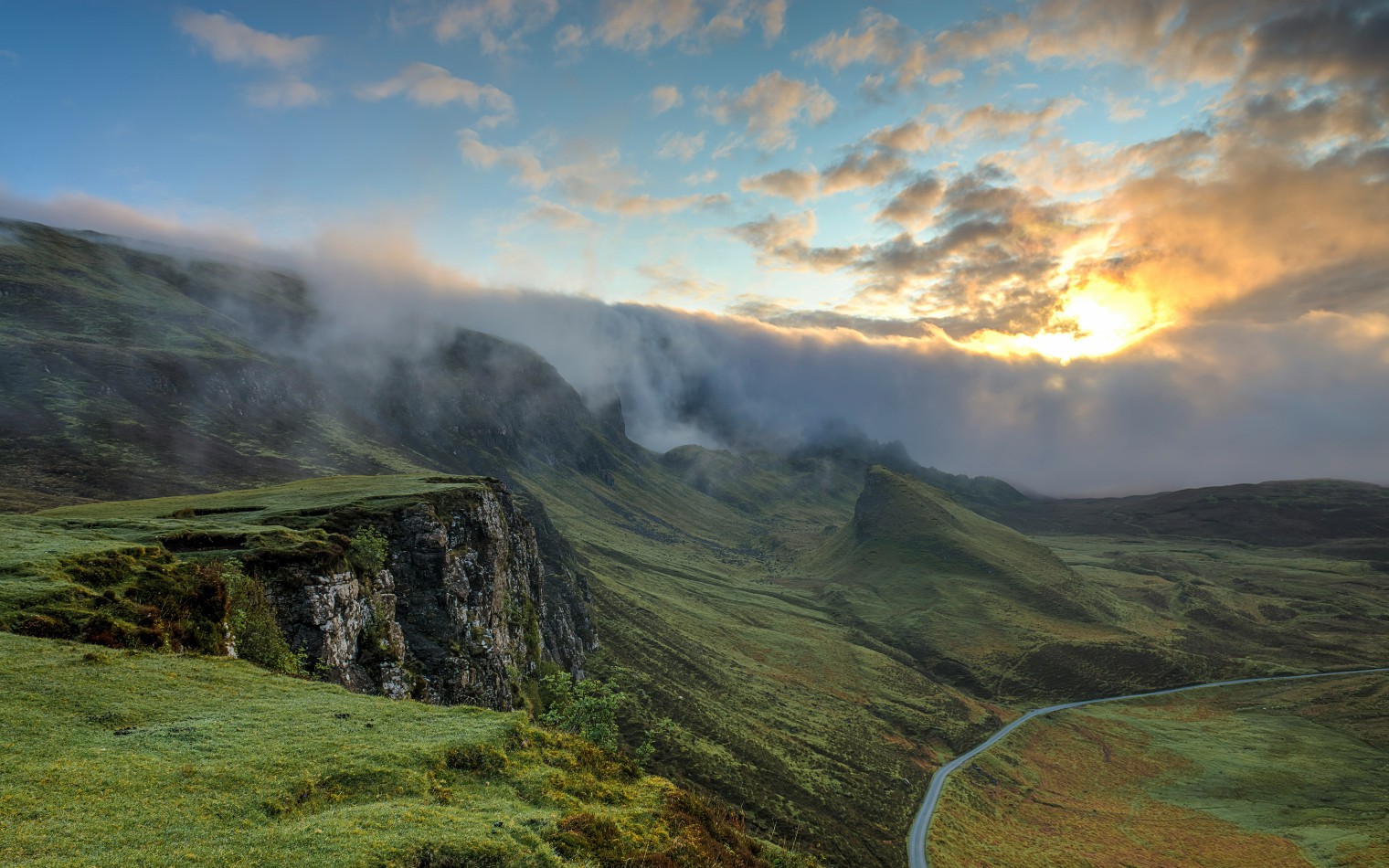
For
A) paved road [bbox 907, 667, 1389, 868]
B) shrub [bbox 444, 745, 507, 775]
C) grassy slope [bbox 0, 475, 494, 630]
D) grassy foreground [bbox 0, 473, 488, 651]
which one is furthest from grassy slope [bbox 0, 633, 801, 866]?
paved road [bbox 907, 667, 1389, 868]

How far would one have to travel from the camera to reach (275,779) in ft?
75.3

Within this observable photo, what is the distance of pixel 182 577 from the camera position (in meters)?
38.4

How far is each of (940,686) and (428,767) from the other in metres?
202

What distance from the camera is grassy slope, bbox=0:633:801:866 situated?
60.5 feet

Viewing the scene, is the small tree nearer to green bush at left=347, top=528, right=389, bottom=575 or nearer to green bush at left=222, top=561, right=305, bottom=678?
green bush at left=347, top=528, right=389, bottom=575

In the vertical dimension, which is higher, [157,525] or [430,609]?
[157,525]

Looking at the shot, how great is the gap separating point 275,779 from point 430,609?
138 feet

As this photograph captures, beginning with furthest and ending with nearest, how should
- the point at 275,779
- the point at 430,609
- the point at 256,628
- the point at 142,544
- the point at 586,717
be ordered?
the point at 586,717 < the point at 430,609 < the point at 142,544 < the point at 256,628 < the point at 275,779

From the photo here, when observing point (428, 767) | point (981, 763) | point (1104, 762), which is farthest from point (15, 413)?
point (1104, 762)

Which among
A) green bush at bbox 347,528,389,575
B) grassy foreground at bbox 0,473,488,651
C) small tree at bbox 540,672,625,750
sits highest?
grassy foreground at bbox 0,473,488,651

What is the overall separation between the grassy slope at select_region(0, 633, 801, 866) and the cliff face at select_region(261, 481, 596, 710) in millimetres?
11469

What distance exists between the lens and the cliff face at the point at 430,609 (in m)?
44.9

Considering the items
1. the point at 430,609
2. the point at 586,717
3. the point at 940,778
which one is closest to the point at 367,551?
the point at 430,609

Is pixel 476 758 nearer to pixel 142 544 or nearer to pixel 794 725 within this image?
pixel 142 544
